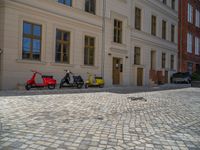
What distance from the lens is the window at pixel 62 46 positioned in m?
17.9

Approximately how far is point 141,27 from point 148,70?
4460 millimetres

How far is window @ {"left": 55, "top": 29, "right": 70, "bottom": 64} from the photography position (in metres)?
17.9

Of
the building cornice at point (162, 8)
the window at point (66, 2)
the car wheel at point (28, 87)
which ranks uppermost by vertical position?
the building cornice at point (162, 8)

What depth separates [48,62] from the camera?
55.7ft

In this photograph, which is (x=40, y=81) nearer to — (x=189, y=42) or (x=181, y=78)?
(x=181, y=78)

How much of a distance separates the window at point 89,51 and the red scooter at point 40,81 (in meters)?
4.59

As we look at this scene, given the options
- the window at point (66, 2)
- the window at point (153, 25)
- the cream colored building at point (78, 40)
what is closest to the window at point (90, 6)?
the cream colored building at point (78, 40)

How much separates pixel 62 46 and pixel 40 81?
3.09 metres

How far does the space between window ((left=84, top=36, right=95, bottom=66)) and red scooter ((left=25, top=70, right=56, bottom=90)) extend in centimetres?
459

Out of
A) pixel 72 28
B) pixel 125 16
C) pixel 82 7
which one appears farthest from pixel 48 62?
pixel 125 16

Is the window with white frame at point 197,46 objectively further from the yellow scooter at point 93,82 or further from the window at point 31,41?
the window at point 31,41

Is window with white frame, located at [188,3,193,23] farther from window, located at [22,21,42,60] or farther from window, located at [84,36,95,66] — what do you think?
window, located at [22,21,42,60]

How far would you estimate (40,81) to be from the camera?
16.5 m

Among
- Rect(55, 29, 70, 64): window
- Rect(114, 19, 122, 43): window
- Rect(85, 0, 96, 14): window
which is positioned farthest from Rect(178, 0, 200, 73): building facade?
Rect(55, 29, 70, 64): window
